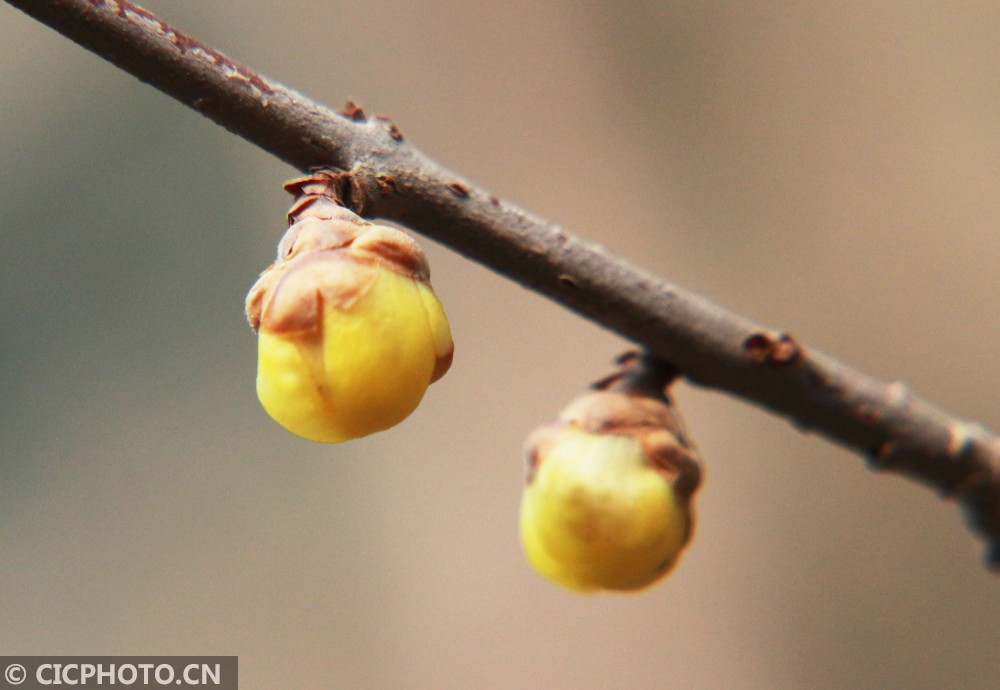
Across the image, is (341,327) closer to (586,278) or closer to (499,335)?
(586,278)

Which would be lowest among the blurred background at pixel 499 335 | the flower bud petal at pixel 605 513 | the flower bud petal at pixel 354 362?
the flower bud petal at pixel 605 513

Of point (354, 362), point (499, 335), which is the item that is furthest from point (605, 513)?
point (499, 335)

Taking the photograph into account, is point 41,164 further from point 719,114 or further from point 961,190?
point 961,190

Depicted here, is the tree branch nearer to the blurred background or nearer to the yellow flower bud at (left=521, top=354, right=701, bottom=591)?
the yellow flower bud at (left=521, top=354, right=701, bottom=591)

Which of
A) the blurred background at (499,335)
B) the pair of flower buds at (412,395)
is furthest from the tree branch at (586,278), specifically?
the blurred background at (499,335)

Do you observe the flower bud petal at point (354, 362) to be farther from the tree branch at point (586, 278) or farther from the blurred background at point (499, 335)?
the blurred background at point (499, 335)

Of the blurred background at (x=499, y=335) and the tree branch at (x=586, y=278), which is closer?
the tree branch at (x=586, y=278)

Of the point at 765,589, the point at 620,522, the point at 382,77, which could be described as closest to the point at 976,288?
the point at 765,589
